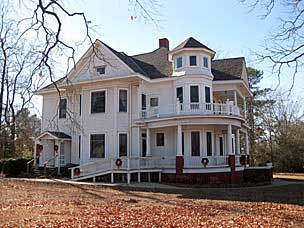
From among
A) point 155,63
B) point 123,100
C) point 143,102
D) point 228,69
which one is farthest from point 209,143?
point 155,63

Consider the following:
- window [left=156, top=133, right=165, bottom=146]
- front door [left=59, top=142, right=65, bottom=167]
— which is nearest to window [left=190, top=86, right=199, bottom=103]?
window [left=156, top=133, right=165, bottom=146]

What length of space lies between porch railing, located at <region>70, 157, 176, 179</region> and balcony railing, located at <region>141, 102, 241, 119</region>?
3196 mm

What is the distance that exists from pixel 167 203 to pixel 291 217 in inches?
181

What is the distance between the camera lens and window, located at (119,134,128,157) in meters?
24.7

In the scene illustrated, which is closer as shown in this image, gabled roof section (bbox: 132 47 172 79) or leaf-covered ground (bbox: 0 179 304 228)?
leaf-covered ground (bbox: 0 179 304 228)

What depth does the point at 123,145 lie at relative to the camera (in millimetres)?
Answer: 24891

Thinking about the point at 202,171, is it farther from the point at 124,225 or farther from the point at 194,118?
the point at 124,225

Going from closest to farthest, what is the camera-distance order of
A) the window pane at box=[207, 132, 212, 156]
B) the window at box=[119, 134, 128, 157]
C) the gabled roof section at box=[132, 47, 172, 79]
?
the window at box=[119, 134, 128, 157] < the window pane at box=[207, 132, 212, 156] < the gabled roof section at box=[132, 47, 172, 79]

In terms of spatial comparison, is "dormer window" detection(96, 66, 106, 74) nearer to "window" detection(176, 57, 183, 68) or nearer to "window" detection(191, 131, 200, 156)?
"window" detection(176, 57, 183, 68)

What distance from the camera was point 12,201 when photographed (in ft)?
42.4

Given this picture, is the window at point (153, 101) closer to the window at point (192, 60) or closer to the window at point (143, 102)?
the window at point (143, 102)

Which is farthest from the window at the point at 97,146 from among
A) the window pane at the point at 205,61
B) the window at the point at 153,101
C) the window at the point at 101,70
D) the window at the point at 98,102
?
the window pane at the point at 205,61

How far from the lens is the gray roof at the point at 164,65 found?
26.0m

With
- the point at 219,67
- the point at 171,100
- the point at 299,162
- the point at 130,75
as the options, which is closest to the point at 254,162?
the point at 299,162
